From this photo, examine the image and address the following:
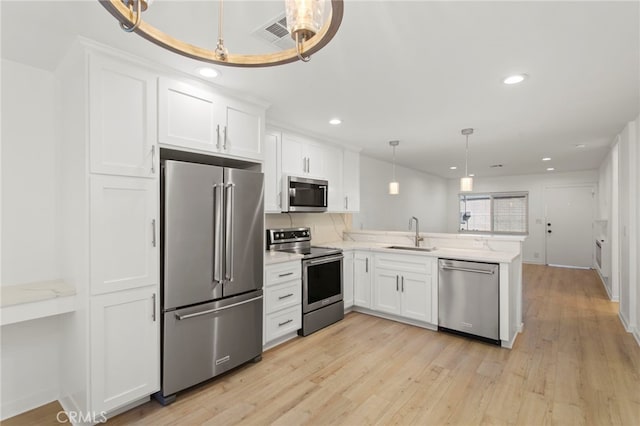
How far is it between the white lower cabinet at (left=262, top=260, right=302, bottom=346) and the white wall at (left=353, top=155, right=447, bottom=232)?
7.30 ft

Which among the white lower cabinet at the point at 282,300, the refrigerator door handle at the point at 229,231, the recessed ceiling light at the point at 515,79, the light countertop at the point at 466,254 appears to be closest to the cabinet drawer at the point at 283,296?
the white lower cabinet at the point at 282,300

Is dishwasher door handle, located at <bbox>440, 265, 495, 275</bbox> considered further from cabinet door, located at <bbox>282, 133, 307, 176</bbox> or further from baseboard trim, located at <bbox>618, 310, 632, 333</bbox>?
cabinet door, located at <bbox>282, 133, 307, 176</bbox>

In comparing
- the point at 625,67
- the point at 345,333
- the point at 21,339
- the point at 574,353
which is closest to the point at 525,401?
the point at 574,353

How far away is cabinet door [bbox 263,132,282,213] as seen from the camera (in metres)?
3.43

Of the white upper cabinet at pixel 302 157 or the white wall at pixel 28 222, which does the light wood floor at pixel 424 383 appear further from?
the white upper cabinet at pixel 302 157

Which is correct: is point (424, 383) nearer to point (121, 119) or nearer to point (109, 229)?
point (109, 229)

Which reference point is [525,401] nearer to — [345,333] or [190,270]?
[345,333]

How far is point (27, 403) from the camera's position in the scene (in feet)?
7.14

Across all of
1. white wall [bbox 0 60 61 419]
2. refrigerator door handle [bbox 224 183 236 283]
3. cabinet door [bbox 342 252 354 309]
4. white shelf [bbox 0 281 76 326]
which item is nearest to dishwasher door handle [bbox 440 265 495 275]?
cabinet door [bbox 342 252 354 309]

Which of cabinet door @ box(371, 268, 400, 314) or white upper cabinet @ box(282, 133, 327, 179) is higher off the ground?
white upper cabinet @ box(282, 133, 327, 179)

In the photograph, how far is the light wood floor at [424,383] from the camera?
2.08 metres

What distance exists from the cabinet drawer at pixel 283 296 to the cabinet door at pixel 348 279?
2.77ft

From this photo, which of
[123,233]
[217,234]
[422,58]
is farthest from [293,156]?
[123,233]

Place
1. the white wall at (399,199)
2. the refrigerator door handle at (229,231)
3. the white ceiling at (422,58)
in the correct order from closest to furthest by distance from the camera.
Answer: the white ceiling at (422,58)
the refrigerator door handle at (229,231)
the white wall at (399,199)
